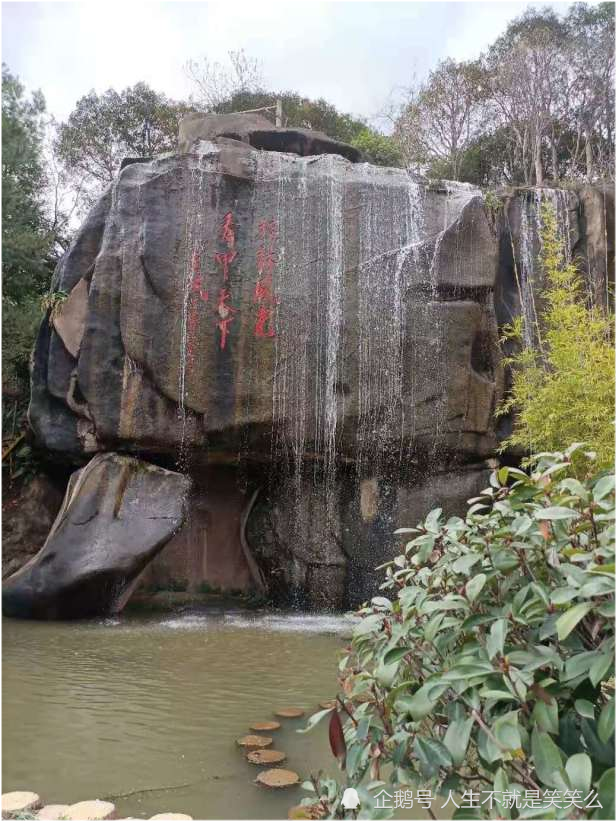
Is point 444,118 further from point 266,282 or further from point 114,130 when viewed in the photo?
point 266,282

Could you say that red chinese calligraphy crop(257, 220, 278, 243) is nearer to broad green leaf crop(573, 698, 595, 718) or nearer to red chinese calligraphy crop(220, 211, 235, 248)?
red chinese calligraphy crop(220, 211, 235, 248)

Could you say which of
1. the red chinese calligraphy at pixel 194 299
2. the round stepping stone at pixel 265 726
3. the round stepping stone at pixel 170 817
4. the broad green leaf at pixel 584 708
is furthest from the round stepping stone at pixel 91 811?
the red chinese calligraphy at pixel 194 299

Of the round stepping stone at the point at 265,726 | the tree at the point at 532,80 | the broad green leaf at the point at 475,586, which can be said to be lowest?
the round stepping stone at the point at 265,726

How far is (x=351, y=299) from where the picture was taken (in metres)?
7.74

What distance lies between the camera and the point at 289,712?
11.9 feet

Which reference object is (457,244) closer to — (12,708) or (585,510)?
(585,510)

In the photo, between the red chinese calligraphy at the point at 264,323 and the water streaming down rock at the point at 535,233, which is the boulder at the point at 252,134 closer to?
the water streaming down rock at the point at 535,233

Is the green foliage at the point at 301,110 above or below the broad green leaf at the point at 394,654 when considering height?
above

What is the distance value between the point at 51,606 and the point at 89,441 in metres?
1.92

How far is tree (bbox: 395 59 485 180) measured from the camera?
48.2 feet

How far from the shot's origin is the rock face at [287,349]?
744cm

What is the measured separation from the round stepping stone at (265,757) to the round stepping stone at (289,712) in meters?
0.48

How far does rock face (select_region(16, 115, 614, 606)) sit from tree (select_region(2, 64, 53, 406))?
492 centimetres

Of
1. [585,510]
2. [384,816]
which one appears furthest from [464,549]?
[384,816]
